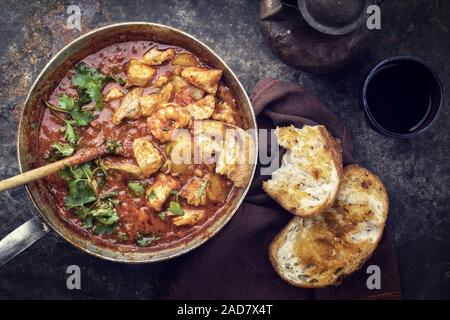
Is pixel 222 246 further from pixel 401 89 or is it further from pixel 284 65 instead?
pixel 401 89

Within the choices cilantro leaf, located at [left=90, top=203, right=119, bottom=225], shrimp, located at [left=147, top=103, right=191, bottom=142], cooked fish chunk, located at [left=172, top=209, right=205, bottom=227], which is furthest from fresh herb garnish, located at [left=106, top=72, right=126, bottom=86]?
cooked fish chunk, located at [left=172, top=209, right=205, bottom=227]

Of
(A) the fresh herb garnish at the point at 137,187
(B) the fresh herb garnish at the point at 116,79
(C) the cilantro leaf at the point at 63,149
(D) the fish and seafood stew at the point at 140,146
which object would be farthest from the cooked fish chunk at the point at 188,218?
(B) the fresh herb garnish at the point at 116,79

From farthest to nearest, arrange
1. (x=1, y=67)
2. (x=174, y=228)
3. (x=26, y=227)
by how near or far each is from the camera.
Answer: (x=1, y=67) < (x=174, y=228) < (x=26, y=227)

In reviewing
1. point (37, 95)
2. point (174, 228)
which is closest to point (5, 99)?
point (37, 95)

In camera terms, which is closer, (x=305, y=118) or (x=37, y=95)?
(x=37, y=95)

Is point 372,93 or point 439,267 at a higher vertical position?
point 372,93

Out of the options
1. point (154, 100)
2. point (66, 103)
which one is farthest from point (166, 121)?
point (66, 103)

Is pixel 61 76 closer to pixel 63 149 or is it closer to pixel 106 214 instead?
pixel 63 149

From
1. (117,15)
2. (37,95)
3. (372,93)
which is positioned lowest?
(37,95)

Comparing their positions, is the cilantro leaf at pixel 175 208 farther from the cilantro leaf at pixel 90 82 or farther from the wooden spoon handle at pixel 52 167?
the cilantro leaf at pixel 90 82
